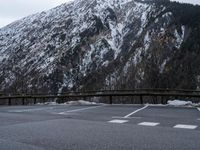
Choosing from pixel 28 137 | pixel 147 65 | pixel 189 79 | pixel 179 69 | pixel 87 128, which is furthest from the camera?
pixel 147 65

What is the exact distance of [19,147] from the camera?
8641 millimetres

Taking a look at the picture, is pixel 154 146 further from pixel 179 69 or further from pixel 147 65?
pixel 147 65

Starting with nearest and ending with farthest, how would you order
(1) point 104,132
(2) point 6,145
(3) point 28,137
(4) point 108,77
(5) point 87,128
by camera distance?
(2) point 6,145
(3) point 28,137
(1) point 104,132
(5) point 87,128
(4) point 108,77

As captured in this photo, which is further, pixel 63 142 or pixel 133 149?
pixel 63 142

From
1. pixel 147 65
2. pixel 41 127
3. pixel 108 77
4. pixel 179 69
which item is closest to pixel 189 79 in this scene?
pixel 179 69

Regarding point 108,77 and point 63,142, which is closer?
point 63,142

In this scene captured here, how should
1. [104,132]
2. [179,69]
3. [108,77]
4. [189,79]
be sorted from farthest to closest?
[108,77] → [179,69] → [189,79] → [104,132]

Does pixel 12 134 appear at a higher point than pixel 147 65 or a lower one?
lower

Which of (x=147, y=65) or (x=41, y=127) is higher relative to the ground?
(x=147, y=65)

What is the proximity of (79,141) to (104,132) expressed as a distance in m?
1.70

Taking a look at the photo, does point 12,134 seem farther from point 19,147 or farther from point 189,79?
point 189,79

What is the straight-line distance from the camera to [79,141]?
9391 mm

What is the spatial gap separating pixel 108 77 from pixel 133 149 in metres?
190

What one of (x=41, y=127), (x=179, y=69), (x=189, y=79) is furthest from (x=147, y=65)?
(x=41, y=127)
